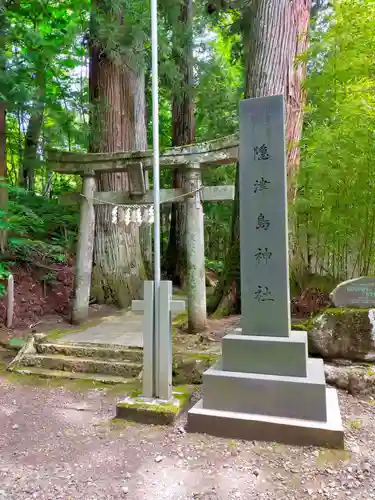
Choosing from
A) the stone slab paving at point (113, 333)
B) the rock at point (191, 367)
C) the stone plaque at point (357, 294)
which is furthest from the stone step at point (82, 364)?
the stone plaque at point (357, 294)

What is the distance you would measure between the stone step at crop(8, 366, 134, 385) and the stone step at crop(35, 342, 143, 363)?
244 millimetres

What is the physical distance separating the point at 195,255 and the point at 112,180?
2894 mm

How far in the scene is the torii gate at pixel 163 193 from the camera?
477 centimetres

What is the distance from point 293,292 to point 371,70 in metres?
2.70

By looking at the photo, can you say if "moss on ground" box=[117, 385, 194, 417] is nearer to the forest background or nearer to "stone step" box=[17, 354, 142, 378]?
"stone step" box=[17, 354, 142, 378]

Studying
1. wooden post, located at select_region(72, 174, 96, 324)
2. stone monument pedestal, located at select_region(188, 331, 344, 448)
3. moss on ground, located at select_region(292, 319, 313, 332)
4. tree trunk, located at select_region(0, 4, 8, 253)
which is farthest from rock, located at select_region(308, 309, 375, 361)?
tree trunk, located at select_region(0, 4, 8, 253)

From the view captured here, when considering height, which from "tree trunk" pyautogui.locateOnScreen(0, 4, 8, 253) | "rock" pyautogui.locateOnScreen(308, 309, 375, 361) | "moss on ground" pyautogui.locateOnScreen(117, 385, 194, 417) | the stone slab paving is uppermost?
"tree trunk" pyautogui.locateOnScreen(0, 4, 8, 253)

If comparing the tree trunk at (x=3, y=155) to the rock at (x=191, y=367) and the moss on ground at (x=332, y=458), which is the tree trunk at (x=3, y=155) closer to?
the rock at (x=191, y=367)

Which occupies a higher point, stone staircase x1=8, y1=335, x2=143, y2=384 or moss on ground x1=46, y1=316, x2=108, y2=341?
moss on ground x1=46, y1=316, x2=108, y2=341

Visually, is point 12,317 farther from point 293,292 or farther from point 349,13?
point 349,13

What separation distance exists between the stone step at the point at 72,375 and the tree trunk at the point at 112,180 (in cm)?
253

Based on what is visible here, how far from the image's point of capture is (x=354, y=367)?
3.59 metres

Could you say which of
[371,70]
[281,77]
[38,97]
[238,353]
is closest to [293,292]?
[238,353]

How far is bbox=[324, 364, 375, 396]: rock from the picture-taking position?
3.45 metres
